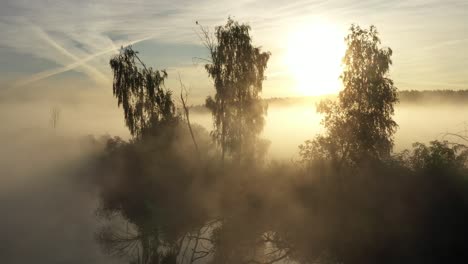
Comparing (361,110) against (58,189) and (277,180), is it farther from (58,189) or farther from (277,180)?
(58,189)

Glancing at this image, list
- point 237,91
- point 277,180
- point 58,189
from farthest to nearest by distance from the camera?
point 58,189, point 237,91, point 277,180

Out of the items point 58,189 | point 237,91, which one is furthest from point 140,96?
point 58,189

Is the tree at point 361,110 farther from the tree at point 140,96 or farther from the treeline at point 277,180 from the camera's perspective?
Answer: the tree at point 140,96

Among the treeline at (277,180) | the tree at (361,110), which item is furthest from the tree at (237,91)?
the tree at (361,110)

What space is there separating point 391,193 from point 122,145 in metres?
34.2

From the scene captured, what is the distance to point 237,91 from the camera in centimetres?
3741

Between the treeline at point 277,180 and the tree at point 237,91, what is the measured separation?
0.09m

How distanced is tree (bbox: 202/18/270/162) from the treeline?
0.09 meters

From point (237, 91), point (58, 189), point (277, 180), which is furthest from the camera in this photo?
point (58, 189)

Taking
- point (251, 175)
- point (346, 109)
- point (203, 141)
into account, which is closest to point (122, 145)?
point (203, 141)

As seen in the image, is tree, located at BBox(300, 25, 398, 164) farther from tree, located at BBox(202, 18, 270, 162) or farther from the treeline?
tree, located at BBox(202, 18, 270, 162)

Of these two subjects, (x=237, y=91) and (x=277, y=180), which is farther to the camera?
(x=237, y=91)

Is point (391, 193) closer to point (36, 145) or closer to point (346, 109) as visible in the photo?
point (346, 109)

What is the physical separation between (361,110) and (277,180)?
8.65 meters
